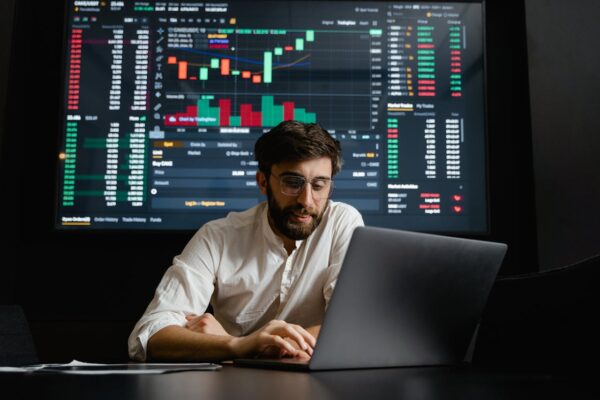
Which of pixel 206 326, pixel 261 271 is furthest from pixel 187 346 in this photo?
pixel 261 271

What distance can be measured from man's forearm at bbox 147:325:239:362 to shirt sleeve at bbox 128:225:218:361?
0.17 ft

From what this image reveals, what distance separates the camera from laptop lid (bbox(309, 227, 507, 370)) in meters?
1.05

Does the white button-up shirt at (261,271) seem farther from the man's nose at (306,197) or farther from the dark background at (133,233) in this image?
the dark background at (133,233)

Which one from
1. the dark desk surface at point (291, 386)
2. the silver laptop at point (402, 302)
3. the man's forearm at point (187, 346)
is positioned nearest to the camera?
the dark desk surface at point (291, 386)

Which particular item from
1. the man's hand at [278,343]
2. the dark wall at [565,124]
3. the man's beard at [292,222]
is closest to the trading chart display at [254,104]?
the dark wall at [565,124]

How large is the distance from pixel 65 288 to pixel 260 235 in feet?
3.44

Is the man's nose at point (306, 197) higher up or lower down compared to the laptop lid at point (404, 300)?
higher up

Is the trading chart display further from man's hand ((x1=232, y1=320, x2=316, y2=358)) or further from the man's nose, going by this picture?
man's hand ((x1=232, y1=320, x2=316, y2=358))

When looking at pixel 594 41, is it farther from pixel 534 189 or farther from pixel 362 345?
pixel 362 345

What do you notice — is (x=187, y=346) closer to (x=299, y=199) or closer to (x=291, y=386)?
(x=299, y=199)

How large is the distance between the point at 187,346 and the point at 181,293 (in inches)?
14.3

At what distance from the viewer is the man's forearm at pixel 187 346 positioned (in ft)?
4.45

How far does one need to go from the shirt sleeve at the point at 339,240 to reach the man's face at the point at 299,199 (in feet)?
0.30

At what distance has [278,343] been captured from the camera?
1.23 meters
